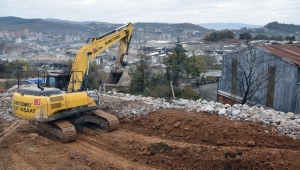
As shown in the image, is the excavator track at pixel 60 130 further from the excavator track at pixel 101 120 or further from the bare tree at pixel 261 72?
the bare tree at pixel 261 72

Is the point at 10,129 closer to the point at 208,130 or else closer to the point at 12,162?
the point at 12,162

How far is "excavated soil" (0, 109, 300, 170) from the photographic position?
7738 millimetres

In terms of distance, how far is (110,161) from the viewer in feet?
27.0

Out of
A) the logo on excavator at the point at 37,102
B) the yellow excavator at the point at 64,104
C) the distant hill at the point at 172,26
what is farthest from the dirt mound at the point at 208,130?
the distant hill at the point at 172,26

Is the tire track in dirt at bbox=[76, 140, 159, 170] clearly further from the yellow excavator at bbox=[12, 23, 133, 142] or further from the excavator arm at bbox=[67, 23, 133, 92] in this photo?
the excavator arm at bbox=[67, 23, 133, 92]

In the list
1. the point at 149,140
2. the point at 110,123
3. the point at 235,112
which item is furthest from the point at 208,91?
the point at 149,140

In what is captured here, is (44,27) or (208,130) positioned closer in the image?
(208,130)

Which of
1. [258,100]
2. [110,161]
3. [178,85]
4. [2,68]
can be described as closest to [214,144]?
[110,161]

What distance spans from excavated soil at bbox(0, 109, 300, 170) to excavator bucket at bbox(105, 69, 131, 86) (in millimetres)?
9600

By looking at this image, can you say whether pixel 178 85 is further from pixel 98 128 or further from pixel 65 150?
pixel 65 150

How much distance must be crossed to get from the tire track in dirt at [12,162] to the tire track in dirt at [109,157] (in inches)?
64.4

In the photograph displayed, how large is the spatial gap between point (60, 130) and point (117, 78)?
36.6ft

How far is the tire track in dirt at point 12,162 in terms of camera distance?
7.91 m

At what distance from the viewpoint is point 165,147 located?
8.71 m
